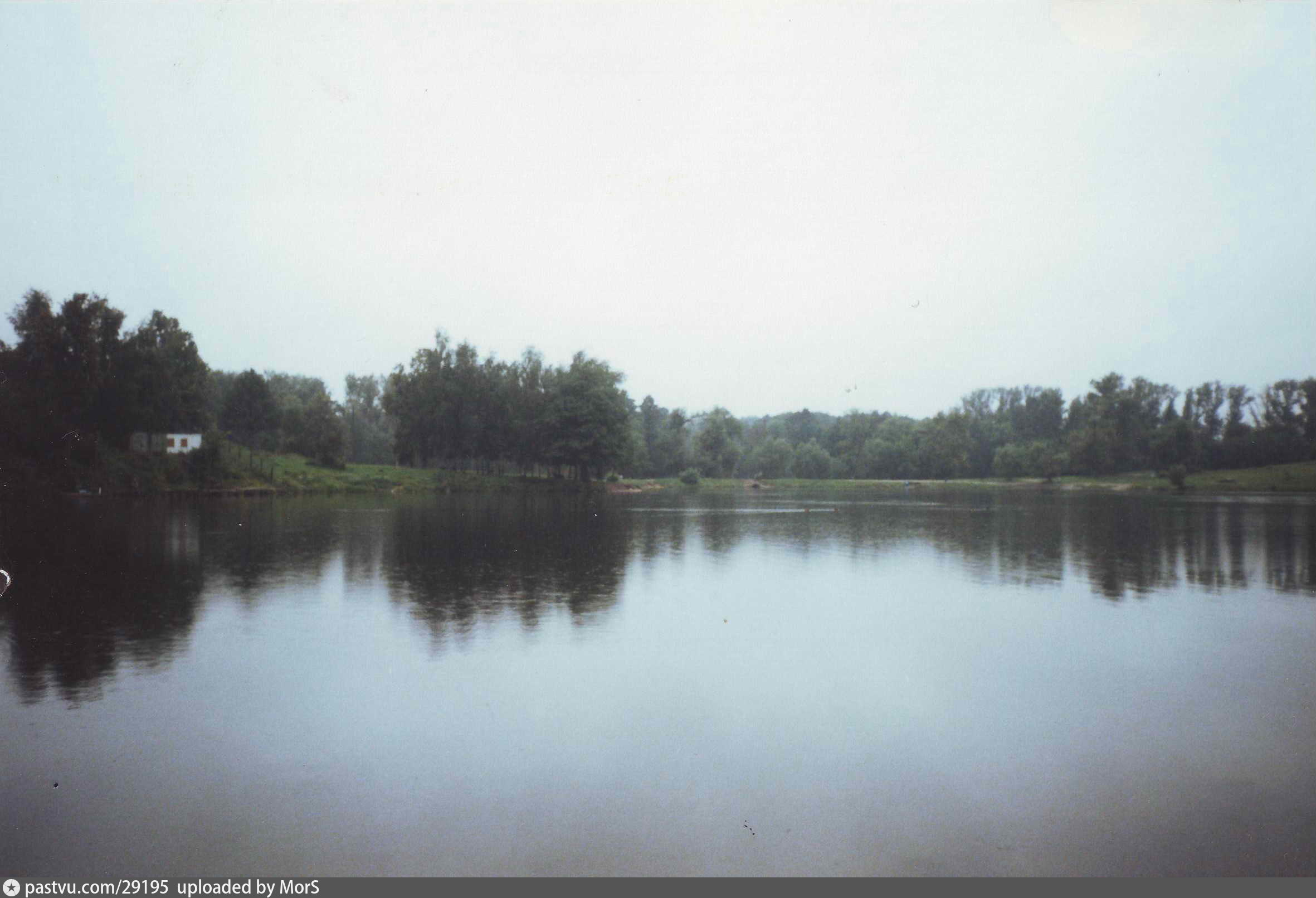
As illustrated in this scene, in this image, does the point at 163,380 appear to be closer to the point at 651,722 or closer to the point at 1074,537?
the point at 1074,537

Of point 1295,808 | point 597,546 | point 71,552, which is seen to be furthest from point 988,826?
point 71,552

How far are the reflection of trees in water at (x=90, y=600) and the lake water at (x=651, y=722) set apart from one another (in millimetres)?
97

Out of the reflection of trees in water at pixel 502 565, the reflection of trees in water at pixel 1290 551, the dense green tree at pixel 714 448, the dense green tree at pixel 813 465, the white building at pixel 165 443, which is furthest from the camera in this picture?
the dense green tree at pixel 813 465

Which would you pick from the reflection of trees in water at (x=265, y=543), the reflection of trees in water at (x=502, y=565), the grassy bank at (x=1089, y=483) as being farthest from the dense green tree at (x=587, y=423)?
the reflection of trees in water at (x=502, y=565)

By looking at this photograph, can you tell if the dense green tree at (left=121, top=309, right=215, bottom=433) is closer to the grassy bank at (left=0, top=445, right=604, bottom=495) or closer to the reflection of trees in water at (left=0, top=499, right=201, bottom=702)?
the grassy bank at (left=0, top=445, right=604, bottom=495)

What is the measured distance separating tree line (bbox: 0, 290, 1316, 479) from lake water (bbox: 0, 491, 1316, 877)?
18124 mm

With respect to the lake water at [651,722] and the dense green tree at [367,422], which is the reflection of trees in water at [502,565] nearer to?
the lake water at [651,722]

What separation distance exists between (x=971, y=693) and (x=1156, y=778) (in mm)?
2246

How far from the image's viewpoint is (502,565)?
17.5 meters

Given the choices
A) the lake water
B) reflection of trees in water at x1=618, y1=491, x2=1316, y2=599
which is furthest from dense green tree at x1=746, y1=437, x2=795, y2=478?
the lake water

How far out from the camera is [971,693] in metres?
7.91

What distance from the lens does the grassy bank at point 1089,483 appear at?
64.9m

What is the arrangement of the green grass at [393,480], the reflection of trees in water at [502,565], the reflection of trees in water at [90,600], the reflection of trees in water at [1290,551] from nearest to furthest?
1. the reflection of trees in water at [90,600]
2. the reflection of trees in water at [502,565]
3. the reflection of trees in water at [1290,551]
4. the green grass at [393,480]

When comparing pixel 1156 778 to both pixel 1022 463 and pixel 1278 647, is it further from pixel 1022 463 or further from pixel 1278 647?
pixel 1022 463
